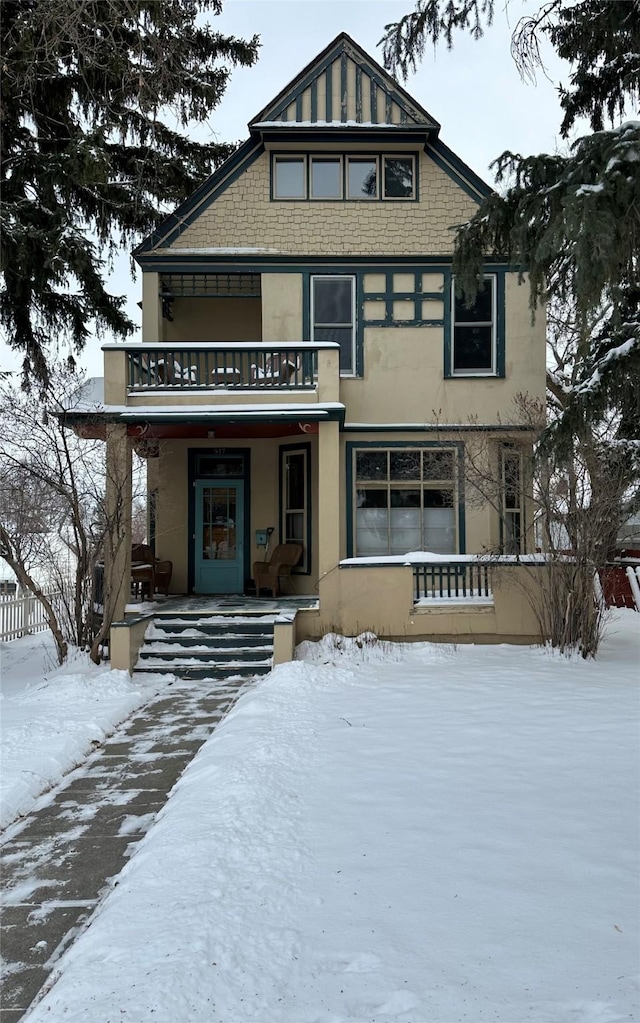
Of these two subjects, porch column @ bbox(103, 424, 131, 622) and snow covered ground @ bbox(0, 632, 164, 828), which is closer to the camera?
snow covered ground @ bbox(0, 632, 164, 828)

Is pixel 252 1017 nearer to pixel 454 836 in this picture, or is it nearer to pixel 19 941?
pixel 19 941

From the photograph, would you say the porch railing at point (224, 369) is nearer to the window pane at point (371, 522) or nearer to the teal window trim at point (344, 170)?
the window pane at point (371, 522)

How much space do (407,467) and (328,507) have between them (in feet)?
10.0

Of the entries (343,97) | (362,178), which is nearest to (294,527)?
(362,178)

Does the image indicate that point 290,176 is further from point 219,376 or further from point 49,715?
point 49,715

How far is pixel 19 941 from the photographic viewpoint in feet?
11.4

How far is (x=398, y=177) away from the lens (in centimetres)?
1368

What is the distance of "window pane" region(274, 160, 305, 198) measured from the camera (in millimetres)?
13578

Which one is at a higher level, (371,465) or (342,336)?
(342,336)

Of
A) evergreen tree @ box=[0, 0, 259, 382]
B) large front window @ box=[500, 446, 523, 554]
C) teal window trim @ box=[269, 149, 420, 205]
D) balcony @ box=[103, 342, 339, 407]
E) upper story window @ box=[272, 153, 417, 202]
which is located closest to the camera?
evergreen tree @ box=[0, 0, 259, 382]

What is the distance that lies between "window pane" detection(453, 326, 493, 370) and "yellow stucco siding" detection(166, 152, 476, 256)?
1.60 m

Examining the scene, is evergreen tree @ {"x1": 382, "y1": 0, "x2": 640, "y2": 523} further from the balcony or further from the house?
the house

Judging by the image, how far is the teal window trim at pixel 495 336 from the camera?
43.6 feet

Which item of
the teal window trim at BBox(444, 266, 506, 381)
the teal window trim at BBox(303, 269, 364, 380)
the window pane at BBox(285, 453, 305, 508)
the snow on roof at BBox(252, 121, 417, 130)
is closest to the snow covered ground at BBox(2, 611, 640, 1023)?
the window pane at BBox(285, 453, 305, 508)
